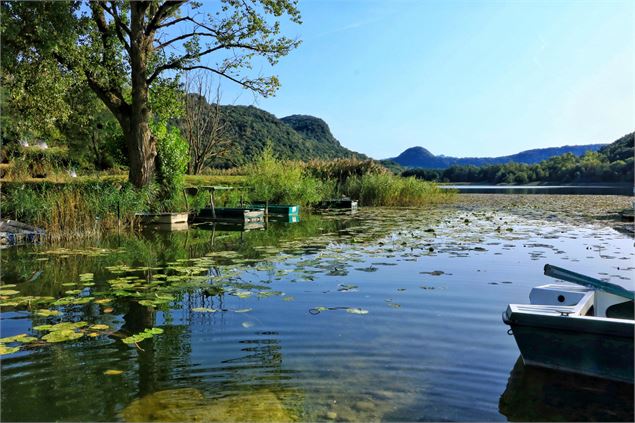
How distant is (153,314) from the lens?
5363mm

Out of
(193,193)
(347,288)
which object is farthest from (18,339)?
(193,193)

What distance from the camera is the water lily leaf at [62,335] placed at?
4535 mm

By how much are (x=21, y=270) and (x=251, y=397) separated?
6080mm

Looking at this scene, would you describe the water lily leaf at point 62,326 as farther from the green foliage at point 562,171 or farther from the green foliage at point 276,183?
the green foliage at point 562,171

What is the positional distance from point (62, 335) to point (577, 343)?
4.28 m

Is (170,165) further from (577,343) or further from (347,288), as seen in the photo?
(577,343)

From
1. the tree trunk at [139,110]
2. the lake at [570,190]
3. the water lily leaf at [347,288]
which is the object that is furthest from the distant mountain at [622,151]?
the water lily leaf at [347,288]

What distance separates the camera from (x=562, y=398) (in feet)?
11.3

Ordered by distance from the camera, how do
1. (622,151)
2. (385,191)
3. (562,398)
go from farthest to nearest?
(622,151) < (385,191) < (562,398)

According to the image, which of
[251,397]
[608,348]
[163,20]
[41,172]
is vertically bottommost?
[251,397]

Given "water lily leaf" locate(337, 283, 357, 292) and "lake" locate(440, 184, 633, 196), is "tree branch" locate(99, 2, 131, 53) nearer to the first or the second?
"water lily leaf" locate(337, 283, 357, 292)

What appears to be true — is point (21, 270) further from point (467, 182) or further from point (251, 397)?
point (467, 182)

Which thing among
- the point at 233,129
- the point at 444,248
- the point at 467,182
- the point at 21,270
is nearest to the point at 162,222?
the point at 21,270

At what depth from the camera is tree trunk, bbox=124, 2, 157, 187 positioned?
1516 centimetres
